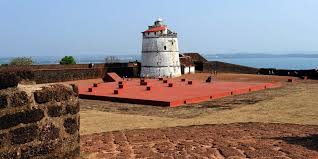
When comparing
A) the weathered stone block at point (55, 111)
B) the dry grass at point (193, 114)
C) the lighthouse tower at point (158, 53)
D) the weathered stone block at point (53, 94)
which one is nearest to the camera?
the weathered stone block at point (53, 94)

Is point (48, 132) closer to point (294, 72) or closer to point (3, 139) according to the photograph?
point (3, 139)

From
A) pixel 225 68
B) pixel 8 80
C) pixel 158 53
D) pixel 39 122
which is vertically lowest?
A: pixel 225 68

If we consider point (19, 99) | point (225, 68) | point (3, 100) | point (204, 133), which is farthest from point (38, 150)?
point (225, 68)

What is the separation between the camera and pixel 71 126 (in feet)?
18.6

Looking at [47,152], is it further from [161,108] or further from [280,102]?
[280,102]

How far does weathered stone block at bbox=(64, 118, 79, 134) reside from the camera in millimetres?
5559

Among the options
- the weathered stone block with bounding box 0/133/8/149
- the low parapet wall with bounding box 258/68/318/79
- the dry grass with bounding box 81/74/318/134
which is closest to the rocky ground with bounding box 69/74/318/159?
the dry grass with bounding box 81/74/318/134

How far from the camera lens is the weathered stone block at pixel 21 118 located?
15.3 feet

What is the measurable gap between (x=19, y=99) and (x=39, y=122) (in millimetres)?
411

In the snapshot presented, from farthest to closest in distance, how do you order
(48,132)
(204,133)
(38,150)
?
(204,133), (48,132), (38,150)

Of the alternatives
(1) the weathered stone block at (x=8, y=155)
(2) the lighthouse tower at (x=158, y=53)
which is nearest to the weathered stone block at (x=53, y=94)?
(1) the weathered stone block at (x=8, y=155)

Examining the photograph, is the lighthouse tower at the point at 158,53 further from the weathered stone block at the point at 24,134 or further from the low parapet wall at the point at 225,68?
the weathered stone block at the point at 24,134

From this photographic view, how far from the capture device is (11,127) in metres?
4.74

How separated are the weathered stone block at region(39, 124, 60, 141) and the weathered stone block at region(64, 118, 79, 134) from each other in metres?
0.16
